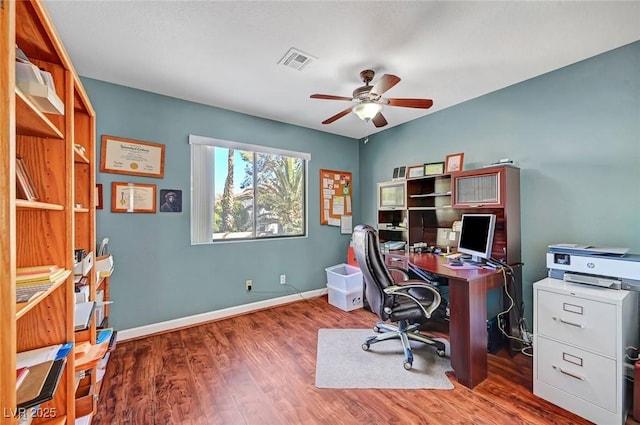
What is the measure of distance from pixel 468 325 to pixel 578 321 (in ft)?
1.98

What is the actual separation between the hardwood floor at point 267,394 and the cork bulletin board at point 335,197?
197 cm

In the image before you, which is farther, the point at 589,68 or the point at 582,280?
the point at 589,68

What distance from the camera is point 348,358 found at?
2254 mm

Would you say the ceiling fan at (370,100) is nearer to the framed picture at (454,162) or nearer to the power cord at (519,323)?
the framed picture at (454,162)

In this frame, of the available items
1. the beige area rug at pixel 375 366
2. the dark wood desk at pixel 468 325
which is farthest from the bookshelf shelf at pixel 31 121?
the dark wood desk at pixel 468 325

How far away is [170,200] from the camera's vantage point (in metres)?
2.87

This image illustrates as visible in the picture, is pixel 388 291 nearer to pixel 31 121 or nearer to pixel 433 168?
pixel 433 168

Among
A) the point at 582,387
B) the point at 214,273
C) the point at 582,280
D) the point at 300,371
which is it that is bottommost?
the point at 300,371

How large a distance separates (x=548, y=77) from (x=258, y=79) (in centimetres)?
262

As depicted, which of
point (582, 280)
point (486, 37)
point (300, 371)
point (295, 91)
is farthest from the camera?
point (295, 91)

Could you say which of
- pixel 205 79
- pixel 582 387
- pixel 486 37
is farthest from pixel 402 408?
pixel 205 79

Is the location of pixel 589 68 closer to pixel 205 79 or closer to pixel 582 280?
pixel 582 280

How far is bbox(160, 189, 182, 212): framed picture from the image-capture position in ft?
9.28

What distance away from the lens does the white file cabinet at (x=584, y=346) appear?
1.50 meters
